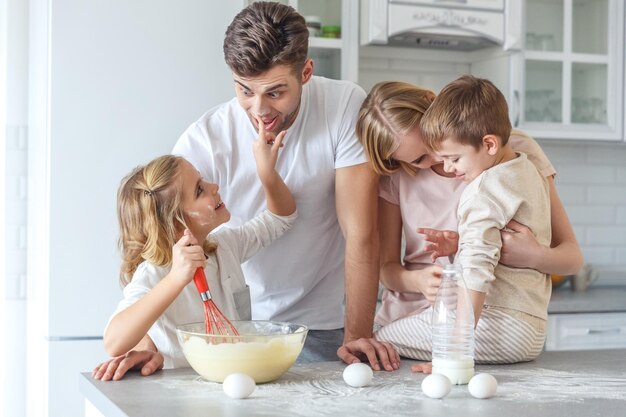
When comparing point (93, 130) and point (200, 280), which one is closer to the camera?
point (200, 280)

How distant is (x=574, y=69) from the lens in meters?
3.97

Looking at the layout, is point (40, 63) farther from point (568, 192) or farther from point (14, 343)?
point (568, 192)

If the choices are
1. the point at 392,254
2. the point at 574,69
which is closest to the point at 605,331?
the point at 574,69

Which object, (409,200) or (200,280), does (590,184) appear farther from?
(200,280)

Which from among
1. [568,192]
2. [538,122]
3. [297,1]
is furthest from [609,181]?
[297,1]

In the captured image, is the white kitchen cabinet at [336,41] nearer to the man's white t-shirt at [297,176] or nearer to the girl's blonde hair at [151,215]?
the man's white t-shirt at [297,176]

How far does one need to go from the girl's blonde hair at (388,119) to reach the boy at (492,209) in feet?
0.53

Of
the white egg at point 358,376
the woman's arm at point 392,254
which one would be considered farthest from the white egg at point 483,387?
the woman's arm at point 392,254

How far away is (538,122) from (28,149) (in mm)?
2109

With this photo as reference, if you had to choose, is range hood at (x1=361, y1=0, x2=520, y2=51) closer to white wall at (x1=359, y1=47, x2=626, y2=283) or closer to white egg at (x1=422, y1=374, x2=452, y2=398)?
white wall at (x1=359, y1=47, x2=626, y2=283)

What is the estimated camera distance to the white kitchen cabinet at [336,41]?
3488mm

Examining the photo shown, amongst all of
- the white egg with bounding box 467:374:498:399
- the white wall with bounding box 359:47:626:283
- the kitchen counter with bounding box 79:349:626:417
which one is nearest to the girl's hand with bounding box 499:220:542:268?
the kitchen counter with bounding box 79:349:626:417

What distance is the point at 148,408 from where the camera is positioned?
1.43 meters

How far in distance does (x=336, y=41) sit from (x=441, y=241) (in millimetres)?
1741
